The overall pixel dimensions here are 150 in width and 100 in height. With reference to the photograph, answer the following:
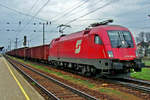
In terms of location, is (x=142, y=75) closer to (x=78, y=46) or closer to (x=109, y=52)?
(x=109, y=52)

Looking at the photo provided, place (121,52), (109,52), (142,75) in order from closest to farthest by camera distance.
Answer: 1. (109,52)
2. (121,52)
3. (142,75)

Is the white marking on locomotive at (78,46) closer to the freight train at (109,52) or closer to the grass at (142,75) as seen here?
the freight train at (109,52)

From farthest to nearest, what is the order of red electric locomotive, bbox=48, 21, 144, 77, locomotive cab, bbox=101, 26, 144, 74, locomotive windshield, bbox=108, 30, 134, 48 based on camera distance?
locomotive windshield, bbox=108, 30, 134, 48
red electric locomotive, bbox=48, 21, 144, 77
locomotive cab, bbox=101, 26, 144, 74

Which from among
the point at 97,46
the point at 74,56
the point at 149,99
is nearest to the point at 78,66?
the point at 74,56

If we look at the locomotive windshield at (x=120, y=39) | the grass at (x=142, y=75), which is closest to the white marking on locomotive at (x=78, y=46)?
the locomotive windshield at (x=120, y=39)

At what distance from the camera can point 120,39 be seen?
40.9 ft

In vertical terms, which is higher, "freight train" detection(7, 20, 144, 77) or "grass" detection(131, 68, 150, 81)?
"freight train" detection(7, 20, 144, 77)

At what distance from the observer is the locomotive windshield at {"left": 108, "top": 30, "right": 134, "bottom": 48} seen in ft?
40.0

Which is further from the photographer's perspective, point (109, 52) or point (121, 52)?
point (121, 52)

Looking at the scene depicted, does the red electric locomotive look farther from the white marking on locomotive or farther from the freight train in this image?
the white marking on locomotive

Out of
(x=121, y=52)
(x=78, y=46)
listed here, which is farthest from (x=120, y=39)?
(x=78, y=46)

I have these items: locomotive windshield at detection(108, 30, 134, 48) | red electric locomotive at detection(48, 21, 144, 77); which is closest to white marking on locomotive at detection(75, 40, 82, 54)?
red electric locomotive at detection(48, 21, 144, 77)

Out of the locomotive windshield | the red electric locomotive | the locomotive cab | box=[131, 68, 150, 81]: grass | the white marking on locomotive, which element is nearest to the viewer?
the locomotive cab

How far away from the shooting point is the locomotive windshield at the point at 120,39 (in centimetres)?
1220
